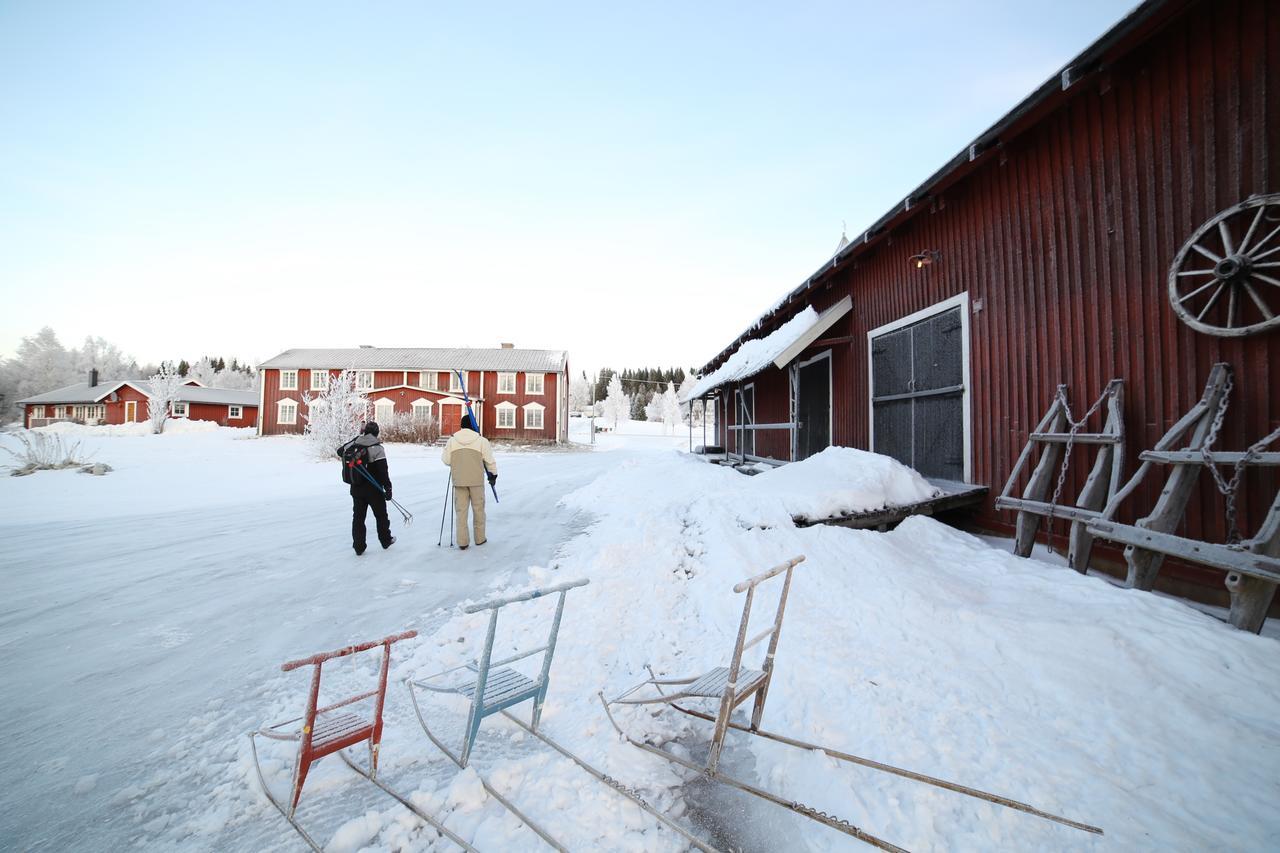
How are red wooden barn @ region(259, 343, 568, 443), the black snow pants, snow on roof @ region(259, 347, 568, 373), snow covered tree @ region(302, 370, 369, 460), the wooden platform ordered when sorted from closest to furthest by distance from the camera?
1. the wooden platform
2. the black snow pants
3. snow covered tree @ region(302, 370, 369, 460)
4. red wooden barn @ region(259, 343, 568, 443)
5. snow on roof @ region(259, 347, 568, 373)

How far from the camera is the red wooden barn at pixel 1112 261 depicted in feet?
12.8

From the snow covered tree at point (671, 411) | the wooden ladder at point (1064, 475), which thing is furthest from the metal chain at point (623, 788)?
the snow covered tree at point (671, 411)

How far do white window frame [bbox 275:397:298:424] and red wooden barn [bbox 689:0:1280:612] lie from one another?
4100 cm

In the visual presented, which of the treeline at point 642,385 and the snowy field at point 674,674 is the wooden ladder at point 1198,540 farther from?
the treeline at point 642,385

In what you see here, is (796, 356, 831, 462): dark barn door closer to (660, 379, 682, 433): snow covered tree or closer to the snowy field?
the snowy field

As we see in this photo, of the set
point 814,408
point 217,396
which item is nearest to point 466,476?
point 814,408

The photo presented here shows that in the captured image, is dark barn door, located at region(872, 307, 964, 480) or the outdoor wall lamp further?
the outdoor wall lamp

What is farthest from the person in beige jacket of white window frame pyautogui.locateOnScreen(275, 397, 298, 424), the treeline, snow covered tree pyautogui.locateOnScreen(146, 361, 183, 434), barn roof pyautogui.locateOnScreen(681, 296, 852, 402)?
the treeline

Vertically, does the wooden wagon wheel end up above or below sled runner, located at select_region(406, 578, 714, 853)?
above

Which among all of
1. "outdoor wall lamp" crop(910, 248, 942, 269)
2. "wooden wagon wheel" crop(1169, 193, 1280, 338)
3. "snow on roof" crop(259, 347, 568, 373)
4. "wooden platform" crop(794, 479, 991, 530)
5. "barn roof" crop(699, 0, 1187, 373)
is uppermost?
"snow on roof" crop(259, 347, 568, 373)

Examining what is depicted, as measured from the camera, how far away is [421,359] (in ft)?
126

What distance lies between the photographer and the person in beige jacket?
6785mm

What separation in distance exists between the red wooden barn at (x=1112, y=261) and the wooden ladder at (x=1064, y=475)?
19cm

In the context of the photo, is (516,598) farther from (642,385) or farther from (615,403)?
(642,385)
